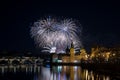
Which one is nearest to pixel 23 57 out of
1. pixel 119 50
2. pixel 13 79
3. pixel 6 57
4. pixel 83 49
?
pixel 6 57

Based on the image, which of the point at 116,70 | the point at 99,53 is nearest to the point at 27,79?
the point at 116,70

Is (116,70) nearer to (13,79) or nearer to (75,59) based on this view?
(13,79)

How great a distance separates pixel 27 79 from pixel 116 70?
1664 centimetres

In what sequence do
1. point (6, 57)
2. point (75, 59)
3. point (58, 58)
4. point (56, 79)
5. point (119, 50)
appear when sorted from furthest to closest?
point (6, 57) → point (58, 58) → point (75, 59) → point (119, 50) → point (56, 79)

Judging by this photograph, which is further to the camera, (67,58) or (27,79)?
(67,58)

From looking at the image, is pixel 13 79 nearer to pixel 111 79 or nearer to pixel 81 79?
pixel 81 79

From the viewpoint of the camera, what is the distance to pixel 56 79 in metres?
57.3

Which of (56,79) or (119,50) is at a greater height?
(119,50)

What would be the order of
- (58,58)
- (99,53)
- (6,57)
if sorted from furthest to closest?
(6,57) < (58,58) < (99,53)

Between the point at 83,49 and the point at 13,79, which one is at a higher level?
the point at 83,49

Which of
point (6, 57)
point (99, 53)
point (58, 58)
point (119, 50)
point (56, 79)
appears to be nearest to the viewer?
point (56, 79)

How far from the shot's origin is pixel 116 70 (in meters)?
62.8

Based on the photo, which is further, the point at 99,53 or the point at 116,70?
the point at 99,53

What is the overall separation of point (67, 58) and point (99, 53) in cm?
2605
